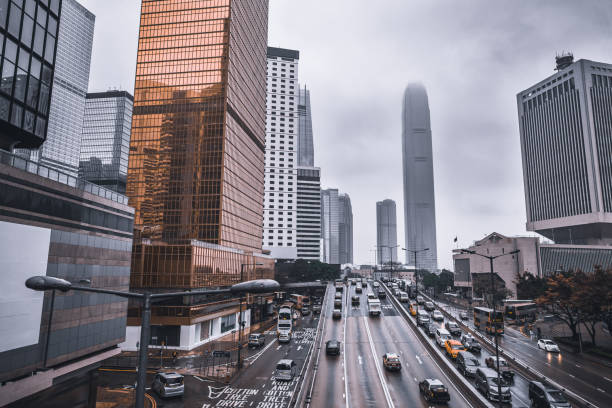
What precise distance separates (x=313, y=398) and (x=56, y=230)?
875 inches

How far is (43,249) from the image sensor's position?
24.8m

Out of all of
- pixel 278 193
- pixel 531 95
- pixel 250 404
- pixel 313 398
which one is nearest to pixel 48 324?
pixel 250 404

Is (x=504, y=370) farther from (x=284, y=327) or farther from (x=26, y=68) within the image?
(x=26, y=68)

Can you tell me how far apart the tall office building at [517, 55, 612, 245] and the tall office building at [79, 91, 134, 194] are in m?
182

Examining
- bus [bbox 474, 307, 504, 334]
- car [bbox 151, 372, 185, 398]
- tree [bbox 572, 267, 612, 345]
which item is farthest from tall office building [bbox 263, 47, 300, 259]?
car [bbox 151, 372, 185, 398]

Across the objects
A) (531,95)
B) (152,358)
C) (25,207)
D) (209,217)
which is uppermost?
(531,95)

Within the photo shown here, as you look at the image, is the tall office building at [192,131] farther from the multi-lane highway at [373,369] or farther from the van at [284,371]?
the van at [284,371]

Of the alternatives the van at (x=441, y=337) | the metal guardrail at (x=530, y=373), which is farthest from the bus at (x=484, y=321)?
the van at (x=441, y=337)

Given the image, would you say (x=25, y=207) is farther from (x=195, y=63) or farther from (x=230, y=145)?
(x=195, y=63)

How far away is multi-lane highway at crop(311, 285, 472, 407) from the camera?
99.7ft

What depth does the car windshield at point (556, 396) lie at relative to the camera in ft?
88.5

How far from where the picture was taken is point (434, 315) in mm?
67750

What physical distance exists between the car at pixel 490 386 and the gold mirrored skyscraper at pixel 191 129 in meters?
51.8

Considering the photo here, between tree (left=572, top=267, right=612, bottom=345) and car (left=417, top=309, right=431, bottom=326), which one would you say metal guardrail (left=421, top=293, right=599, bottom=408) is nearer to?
car (left=417, top=309, right=431, bottom=326)
